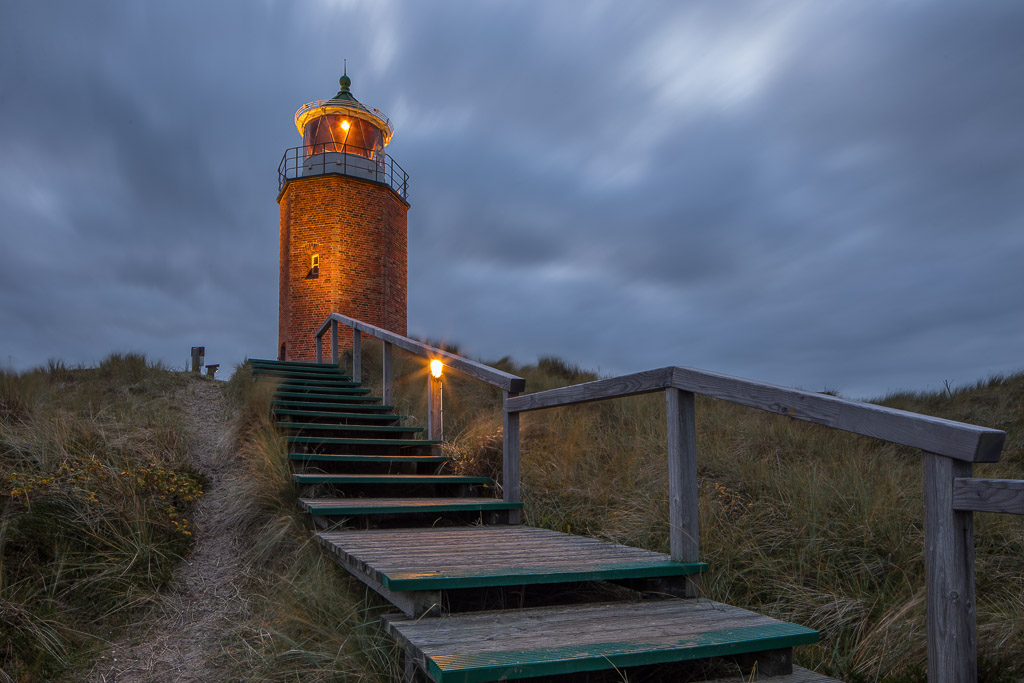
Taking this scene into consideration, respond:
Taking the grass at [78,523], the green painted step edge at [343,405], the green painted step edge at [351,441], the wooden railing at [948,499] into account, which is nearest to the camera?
the wooden railing at [948,499]

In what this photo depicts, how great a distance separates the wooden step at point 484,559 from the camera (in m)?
2.84

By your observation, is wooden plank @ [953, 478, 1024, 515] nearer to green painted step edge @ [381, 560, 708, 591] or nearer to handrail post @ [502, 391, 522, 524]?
green painted step edge @ [381, 560, 708, 591]

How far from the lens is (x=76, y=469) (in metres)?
4.67

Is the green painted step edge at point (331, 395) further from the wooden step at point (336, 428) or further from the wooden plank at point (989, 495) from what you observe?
the wooden plank at point (989, 495)

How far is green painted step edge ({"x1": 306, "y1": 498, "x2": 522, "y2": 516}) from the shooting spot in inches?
167

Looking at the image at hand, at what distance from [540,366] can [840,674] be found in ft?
33.1

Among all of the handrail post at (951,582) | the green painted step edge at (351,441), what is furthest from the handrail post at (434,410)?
the handrail post at (951,582)

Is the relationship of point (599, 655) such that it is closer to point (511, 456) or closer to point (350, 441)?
point (511, 456)

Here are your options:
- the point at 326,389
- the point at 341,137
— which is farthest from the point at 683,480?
the point at 341,137

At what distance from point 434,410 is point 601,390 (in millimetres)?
3031

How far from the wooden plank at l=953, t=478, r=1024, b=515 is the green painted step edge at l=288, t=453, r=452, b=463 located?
14.5ft

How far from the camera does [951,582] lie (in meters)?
2.00

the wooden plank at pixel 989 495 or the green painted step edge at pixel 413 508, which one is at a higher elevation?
the wooden plank at pixel 989 495

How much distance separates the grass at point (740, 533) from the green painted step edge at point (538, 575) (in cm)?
30
